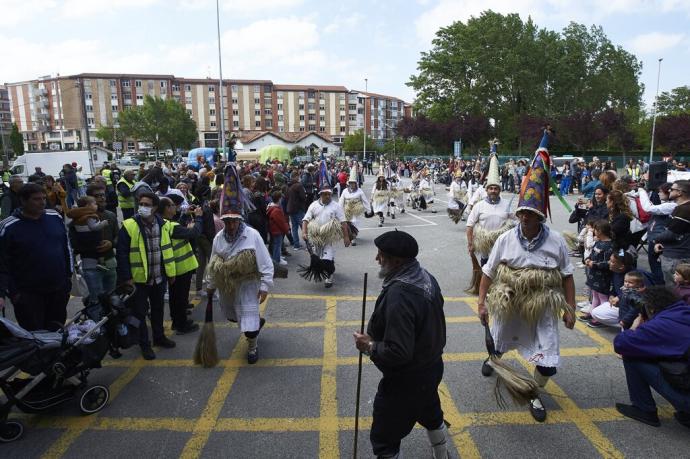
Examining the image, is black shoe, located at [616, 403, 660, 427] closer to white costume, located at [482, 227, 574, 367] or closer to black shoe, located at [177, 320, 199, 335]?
white costume, located at [482, 227, 574, 367]

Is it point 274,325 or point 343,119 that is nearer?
point 274,325

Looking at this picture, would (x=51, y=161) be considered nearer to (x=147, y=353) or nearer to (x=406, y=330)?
(x=147, y=353)

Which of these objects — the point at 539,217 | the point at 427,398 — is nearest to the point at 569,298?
the point at 539,217

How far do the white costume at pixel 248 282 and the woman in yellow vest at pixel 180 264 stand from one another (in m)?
0.69

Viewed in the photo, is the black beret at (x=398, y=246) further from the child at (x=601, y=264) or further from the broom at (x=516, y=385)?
the child at (x=601, y=264)

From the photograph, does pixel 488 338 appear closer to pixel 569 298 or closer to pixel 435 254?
pixel 569 298

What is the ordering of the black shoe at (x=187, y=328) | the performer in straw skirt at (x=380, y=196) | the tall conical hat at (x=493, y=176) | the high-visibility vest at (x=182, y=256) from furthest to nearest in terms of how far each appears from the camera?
the performer in straw skirt at (x=380, y=196) < the tall conical hat at (x=493, y=176) < the black shoe at (x=187, y=328) < the high-visibility vest at (x=182, y=256)

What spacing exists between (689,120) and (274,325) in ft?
144

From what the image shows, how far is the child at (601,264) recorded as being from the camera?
6340 millimetres

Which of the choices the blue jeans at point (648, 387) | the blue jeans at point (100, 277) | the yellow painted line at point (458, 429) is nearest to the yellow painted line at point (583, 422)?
the blue jeans at point (648, 387)

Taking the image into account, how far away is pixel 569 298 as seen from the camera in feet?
13.7

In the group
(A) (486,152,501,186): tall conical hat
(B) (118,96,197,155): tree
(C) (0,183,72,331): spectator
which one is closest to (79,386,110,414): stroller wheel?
(C) (0,183,72,331): spectator

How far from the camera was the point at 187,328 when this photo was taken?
634 centimetres

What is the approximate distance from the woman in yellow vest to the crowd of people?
0.06 feet
